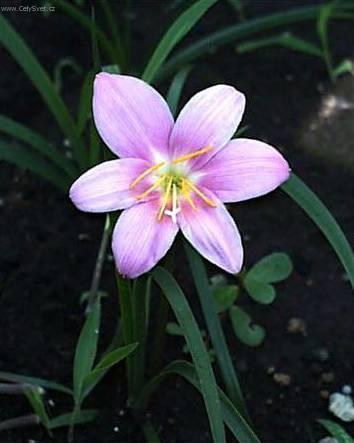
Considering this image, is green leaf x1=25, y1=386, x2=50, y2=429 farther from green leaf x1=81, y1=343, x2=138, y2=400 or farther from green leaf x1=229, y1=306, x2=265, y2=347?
green leaf x1=229, y1=306, x2=265, y2=347

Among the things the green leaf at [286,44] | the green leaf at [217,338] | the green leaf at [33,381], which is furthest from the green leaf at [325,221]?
the green leaf at [286,44]

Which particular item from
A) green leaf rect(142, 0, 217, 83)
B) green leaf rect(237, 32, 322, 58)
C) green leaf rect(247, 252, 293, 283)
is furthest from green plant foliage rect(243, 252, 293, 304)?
green leaf rect(237, 32, 322, 58)

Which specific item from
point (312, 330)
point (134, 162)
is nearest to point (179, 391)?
point (312, 330)

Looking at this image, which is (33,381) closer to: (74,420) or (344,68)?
(74,420)

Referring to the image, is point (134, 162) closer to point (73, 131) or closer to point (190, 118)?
point (190, 118)

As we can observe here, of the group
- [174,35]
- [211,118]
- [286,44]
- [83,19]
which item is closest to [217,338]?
[211,118]

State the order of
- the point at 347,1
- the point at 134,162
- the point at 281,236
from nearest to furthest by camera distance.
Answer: the point at 134,162 → the point at 281,236 → the point at 347,1

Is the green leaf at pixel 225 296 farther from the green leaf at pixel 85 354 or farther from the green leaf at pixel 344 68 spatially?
the green leaf at pixel 344 68
